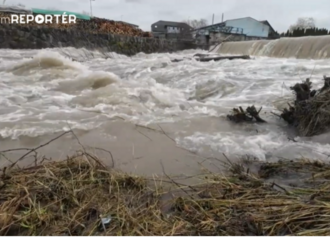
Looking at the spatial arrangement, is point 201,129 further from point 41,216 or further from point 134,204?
point 41,216

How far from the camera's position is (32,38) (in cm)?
1367

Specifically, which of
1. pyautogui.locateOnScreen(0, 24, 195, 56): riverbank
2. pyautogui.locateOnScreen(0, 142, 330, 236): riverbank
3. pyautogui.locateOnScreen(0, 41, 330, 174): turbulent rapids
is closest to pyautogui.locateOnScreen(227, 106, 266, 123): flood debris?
pyautogui.locateOnScreen(0, 41, 330, 174): turbulent rapids

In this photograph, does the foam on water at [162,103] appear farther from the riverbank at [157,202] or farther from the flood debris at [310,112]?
the riverbank at [157,202]

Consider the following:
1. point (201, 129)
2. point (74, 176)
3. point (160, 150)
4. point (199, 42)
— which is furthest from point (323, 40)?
point (199, 42)

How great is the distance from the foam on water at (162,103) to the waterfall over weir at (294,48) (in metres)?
4.32

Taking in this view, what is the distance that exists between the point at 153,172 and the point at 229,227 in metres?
0.92

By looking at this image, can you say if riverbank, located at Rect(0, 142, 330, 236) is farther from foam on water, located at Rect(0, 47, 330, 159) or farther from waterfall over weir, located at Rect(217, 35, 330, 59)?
waterfall over weir, located at Rect(217, 35, 330, 59)

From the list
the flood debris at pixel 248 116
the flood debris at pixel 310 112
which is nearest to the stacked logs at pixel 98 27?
the flood debris at pixel 248 116

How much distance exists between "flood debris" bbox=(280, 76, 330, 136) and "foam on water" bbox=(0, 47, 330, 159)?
0.15 meters

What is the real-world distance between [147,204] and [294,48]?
535 inches

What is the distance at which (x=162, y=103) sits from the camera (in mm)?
4562

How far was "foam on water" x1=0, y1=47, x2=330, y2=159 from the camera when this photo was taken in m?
2.91

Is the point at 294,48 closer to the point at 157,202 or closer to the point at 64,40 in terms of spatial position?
the point at 64,40

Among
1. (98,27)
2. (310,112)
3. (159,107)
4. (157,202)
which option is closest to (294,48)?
(159,107)
